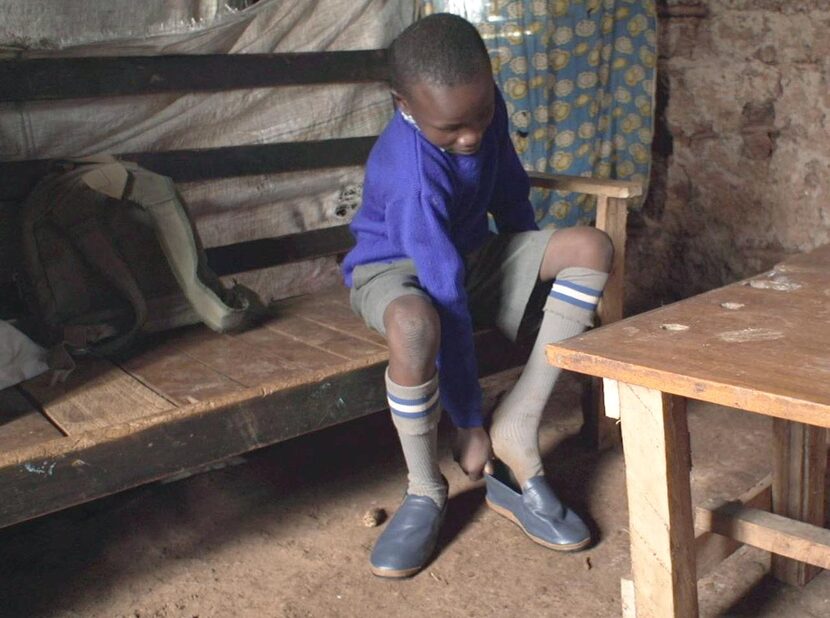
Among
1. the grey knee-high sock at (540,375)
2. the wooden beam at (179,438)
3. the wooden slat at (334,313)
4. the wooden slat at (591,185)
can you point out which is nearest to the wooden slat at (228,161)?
the wooden slat at (334,313)

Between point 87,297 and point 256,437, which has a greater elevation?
point 87,297

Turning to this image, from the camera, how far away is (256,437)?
1856 mm

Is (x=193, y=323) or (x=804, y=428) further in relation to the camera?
(x=193, y=323)

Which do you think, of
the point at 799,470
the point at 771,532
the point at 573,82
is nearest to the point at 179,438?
the point at 771,532

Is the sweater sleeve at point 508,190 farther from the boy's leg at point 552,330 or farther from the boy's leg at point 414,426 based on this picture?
the boy's leg at point 414,426

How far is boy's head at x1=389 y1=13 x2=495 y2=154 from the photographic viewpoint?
1.85m

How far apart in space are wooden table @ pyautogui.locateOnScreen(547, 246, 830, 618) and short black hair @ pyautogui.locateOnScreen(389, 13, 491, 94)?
699mm

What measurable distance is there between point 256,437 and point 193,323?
0.56 metres

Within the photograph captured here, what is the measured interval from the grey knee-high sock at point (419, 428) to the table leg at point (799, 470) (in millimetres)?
670

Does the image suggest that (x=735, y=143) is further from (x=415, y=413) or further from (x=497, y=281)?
(x=415, y=413)

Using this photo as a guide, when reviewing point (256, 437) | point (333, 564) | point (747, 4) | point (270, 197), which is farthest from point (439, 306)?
point (747, 4)

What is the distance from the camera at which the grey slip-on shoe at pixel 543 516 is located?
200 centimetres

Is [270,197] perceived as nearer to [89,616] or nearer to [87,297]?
[87,297]

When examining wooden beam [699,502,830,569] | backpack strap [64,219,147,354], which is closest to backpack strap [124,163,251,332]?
backpack strap [64,219,147,354]
